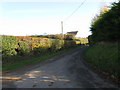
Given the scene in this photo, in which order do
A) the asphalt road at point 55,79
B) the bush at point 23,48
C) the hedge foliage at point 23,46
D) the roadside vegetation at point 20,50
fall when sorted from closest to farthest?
1. the asphalt road at point 55,79
2. the roadside vegetation at point 20,50
3. the hedge foliage at point 23,46
4. the bush at point 23,48

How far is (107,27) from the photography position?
1055 centimetres

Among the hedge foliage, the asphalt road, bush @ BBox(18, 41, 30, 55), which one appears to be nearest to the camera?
the asphalt road

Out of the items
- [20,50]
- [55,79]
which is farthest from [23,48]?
[55,79]

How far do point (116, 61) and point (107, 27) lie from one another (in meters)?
3.58

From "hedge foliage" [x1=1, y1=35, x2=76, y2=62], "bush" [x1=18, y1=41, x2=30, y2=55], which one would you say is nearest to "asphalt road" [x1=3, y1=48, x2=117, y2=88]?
"hedge foliage" [x1=1, y1=35, x2=76, y2=62]

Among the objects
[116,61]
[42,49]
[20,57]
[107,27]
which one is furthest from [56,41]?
[116,61]

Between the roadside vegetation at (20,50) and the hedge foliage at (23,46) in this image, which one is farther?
the hedge foliage at (23,46)

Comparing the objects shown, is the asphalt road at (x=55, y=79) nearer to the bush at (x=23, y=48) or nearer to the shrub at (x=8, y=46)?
the shrub at (x=8, y=46)

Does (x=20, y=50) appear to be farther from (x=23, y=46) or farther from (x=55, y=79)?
(x=55, y=79)

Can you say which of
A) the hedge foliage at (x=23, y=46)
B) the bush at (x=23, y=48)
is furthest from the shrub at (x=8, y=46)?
the bush at (x=23, y=48)

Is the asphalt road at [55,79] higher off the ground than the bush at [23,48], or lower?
lower

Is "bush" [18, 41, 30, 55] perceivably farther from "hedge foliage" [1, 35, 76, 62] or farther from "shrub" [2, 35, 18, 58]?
"shrub" [2, 35, 18, 58]

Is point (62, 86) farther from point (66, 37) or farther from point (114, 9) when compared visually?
point (66, 37)

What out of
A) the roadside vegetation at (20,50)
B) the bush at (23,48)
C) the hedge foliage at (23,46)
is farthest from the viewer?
the bush at (23,48)
